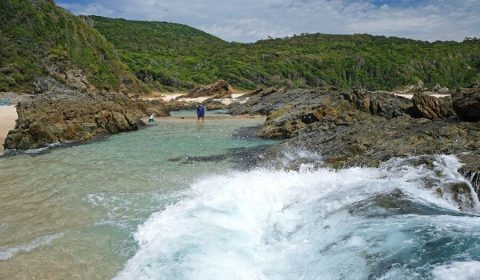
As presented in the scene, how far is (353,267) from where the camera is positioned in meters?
5.80

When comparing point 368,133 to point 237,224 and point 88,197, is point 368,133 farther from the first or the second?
point 88,197

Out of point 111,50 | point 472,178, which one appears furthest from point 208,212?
point 111,50

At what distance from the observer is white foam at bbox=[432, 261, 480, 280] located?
193 inches

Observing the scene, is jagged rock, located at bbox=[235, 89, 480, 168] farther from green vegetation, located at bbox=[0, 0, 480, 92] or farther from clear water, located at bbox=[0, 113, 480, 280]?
green vegetation, located at bbox=[0, 0, 480, 92]

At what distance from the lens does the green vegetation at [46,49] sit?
1757 inches

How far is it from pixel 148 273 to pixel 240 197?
4.05m

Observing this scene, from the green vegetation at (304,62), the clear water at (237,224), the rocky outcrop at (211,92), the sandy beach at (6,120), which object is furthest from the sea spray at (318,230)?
the green vegetation at (304,62)

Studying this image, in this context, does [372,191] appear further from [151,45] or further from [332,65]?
[151,45]

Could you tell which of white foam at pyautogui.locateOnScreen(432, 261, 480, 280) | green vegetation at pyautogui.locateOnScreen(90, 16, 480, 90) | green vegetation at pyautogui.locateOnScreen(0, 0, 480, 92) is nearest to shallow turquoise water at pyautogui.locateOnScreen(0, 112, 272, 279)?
white foam at pyautogui.locateOnScreen(432, 261, 480, 280)

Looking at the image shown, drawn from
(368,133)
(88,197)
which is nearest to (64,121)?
(88,197)

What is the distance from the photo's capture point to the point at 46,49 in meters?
48.2

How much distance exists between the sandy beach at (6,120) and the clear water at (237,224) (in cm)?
828

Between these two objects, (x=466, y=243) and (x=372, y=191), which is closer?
(x=466, y=243)

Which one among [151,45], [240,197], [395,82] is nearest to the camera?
[240,197]
